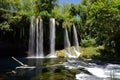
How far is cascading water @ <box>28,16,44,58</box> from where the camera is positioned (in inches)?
1462

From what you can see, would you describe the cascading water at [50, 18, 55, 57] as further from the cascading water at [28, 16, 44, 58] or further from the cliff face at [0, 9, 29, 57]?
the cliff face at [0, 9, 29, 57]

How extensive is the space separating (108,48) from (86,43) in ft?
22.0

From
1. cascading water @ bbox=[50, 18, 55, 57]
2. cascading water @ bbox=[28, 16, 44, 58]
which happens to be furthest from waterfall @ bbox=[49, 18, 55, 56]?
cascading water @ bbox=[28, 16, 44, 58]

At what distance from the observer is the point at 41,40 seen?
3784cm

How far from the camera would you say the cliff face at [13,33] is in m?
34.3

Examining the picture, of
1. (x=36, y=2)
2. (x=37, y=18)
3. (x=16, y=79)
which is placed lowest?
(x=16, y=79)

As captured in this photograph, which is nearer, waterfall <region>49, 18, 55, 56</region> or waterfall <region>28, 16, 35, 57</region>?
waterfall <region>28, 16, 35, 57</region>

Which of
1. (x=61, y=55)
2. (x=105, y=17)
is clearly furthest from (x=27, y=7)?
(x=105, y=17)

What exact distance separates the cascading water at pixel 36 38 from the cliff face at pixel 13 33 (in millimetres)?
825

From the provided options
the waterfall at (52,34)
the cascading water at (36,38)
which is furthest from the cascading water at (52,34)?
the cascading water at (36,38)

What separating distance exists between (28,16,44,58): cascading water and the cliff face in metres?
0.82

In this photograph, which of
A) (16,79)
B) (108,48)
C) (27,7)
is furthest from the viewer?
(27,7)

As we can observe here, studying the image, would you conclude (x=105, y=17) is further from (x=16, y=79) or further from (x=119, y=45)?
(x=16, y=79)

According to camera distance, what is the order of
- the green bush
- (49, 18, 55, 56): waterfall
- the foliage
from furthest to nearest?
1. the green bush
2. (49, 18, 55, 56): waterfall
3. the foliage
